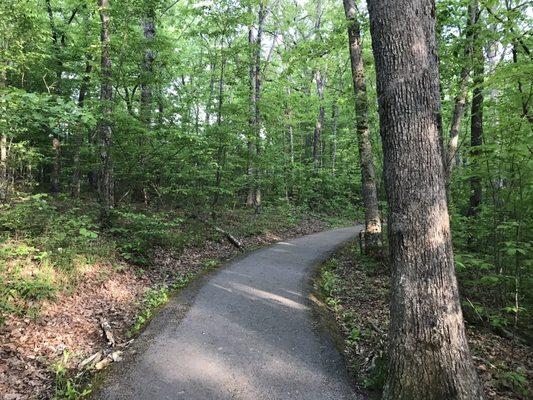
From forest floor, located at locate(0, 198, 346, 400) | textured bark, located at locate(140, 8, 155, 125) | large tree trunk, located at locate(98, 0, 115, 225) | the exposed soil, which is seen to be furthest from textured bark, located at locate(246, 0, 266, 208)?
the exposed soil

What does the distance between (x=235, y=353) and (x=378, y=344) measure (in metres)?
2.08

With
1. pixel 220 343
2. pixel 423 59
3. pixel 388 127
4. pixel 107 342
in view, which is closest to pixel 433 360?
pixel 388 127

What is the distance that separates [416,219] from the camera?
3551 mm

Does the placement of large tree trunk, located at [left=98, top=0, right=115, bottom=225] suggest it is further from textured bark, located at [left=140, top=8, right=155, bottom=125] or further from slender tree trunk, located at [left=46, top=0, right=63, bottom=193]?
slender tree trunk, located at [left=46, top=0, right=63, bottom=193]

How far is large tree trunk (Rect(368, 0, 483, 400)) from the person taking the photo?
11.3 feet

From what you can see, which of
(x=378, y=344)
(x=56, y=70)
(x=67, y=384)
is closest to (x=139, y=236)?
(x=67, y=384)

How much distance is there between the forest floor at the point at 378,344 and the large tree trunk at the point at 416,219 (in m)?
0.65

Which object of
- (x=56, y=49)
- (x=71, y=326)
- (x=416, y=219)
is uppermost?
(x=56, y=49)

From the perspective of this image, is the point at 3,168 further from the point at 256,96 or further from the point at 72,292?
the point at 256,96

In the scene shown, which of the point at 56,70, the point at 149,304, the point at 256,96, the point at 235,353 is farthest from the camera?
the point at 256,96

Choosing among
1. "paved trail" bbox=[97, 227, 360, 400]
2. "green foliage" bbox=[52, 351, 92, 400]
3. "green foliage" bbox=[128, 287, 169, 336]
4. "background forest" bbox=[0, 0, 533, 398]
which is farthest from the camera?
"background forest" bbox=[0, 0, 533, 398]

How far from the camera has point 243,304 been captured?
641cm

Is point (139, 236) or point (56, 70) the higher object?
point (56, 70)

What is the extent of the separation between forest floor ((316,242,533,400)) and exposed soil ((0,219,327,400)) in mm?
3508
